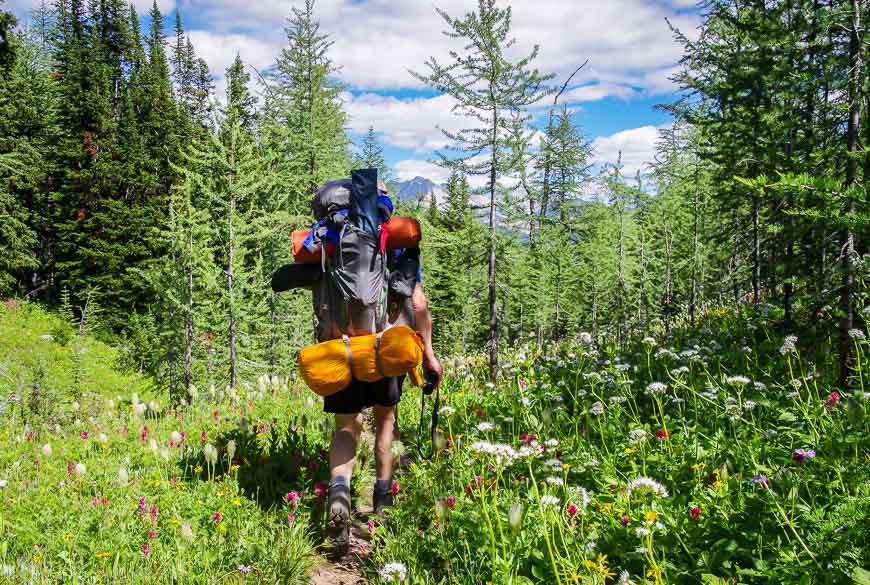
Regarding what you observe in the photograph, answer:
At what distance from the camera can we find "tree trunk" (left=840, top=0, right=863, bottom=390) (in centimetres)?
467

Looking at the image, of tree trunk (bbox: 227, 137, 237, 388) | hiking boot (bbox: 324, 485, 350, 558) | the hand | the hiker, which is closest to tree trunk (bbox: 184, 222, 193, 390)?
tree trunk (bbox: 227, 137, 237, 388)

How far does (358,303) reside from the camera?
371 cm

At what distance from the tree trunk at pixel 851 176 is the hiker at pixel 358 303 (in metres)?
3.78

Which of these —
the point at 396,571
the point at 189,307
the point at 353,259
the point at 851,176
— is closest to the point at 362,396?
the point at 353,259

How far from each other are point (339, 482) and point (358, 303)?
4.19 ft

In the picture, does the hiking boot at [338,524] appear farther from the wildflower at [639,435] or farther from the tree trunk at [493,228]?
the tree trunk at [493,228]

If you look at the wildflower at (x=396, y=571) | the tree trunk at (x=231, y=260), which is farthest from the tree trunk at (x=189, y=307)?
the wildflower at (x=396, y=571)

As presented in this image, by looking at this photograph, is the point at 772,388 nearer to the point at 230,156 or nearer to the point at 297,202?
the point at 230,156

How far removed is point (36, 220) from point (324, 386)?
46568mm

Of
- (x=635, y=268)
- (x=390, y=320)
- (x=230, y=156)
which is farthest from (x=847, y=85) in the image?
(x=635, y=268)

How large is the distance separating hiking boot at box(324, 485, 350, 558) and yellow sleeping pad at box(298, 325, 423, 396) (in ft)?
2.36

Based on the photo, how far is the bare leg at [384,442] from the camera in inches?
158

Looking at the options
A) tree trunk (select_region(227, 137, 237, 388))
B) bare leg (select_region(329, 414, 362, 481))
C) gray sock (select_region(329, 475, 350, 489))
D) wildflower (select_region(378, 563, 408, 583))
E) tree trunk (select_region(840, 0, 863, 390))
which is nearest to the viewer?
wildflower (select_region(378, 563, 408, 583))

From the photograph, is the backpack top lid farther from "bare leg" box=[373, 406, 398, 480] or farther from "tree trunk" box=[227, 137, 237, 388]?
"tree trunk" box=[227, 137, 237, 388]
